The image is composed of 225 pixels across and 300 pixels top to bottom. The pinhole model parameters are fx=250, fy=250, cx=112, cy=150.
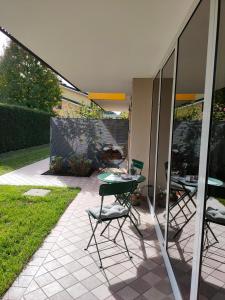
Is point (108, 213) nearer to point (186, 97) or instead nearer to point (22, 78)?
point (186, 97)

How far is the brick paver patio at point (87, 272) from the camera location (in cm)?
245

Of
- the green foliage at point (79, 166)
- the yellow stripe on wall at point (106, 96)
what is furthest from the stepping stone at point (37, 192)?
the yellow stripe on wall at point (106, 96)

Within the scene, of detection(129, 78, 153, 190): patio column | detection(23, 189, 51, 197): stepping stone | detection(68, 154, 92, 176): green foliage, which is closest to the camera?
detection(23, 189, 51, 197): stepping stone

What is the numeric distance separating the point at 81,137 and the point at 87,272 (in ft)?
20.3

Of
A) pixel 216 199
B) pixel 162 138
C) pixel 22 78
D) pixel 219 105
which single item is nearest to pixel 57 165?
pixel 162 138

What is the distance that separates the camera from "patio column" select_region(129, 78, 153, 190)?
561 cm

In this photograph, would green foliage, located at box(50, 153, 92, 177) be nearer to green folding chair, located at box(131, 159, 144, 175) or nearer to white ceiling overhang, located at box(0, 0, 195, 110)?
green folding chair, located at box(131, 159, 144, 175)

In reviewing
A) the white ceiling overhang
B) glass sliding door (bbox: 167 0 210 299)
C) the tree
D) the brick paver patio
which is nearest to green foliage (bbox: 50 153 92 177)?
the white ceiling overhang

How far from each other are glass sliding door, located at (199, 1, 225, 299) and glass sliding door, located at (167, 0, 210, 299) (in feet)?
0.61

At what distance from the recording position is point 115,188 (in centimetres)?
318

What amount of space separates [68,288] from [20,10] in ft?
9.39

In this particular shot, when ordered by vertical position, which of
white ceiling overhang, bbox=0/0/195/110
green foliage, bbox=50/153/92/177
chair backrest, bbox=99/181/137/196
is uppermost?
white ceiling overhang, bbox=0/0/195/110

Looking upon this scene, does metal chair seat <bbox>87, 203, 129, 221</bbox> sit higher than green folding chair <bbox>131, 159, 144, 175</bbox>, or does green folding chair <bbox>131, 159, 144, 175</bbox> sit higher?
green folding chair <bbox>131, 159, 144, 175</bbox>

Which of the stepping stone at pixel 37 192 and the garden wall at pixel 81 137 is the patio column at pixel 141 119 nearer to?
the stepping stone at pixel 37 192
